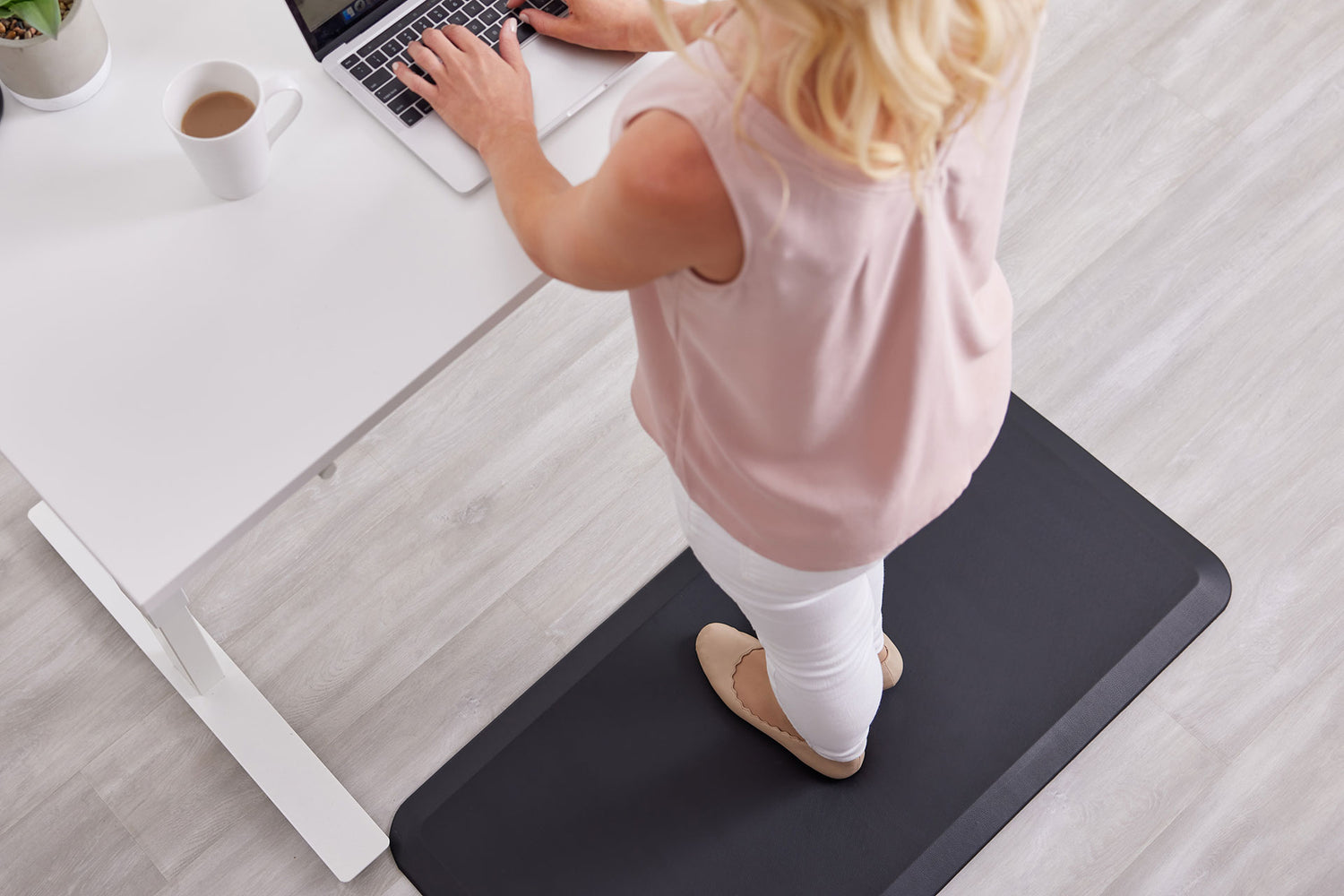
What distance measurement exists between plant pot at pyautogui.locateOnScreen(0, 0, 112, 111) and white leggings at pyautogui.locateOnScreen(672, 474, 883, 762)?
2.18ft

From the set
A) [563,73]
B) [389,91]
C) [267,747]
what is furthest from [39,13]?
[267,747]

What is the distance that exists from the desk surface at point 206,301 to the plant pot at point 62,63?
0.8 inches

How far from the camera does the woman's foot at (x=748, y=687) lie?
1590 millimetres

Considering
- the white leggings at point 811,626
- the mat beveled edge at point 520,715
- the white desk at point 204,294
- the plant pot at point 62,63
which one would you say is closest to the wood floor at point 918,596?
the mat beveled edge at point 520,715

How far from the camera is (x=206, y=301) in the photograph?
1.05 meters

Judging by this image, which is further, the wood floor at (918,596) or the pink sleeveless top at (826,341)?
the wood floor at (918,596)

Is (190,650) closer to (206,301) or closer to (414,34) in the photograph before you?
(206,301)

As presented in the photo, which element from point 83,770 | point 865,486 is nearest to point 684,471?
point 865,486

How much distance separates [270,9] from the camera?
1.19 meters

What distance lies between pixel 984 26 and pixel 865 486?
36 cm

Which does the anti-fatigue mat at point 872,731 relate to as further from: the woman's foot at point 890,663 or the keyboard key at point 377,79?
the keyboard key at point 377,79

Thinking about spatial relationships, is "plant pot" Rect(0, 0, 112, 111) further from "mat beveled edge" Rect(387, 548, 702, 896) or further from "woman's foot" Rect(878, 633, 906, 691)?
"woman's foot" Rect(878, 633, 906, 691)

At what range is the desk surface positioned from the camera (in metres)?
0.98

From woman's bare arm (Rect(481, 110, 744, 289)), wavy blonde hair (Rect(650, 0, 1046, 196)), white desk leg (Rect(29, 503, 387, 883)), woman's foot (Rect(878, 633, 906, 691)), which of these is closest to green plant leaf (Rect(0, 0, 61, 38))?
woman's bare arm (Rect(481, 110, 744, 289))
